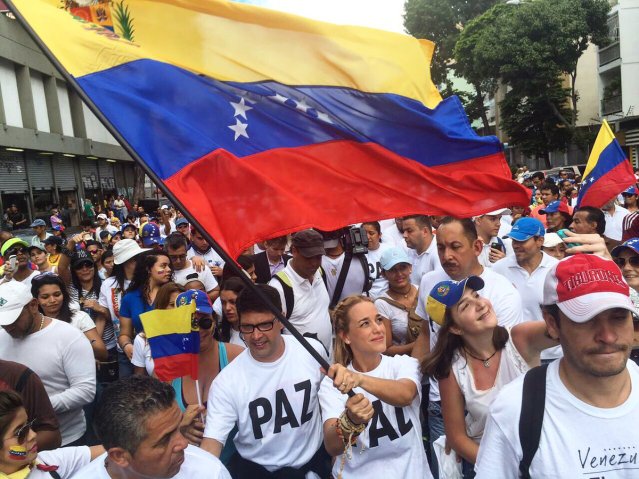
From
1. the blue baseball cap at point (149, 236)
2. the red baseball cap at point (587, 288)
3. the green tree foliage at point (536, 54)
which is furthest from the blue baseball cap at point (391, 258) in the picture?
the green tree foliage at point (536, 54)

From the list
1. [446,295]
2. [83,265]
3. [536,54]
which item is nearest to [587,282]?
[446,295]

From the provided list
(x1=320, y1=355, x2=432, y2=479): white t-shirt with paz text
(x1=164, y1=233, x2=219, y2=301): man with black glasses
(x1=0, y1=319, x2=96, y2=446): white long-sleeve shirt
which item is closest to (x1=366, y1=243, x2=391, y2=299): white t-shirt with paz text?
(x1=164, y1=233, x2=219, y2=301): man with black glasses

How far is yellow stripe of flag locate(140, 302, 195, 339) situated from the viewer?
3.40 metres

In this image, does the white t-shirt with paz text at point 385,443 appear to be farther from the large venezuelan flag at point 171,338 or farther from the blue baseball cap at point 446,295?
the large venezuelan flag at point 171,338

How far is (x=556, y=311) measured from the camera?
2.15m

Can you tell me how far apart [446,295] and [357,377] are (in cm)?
68

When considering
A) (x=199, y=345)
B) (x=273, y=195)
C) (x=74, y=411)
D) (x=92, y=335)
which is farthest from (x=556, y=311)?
(x=92, y=335)

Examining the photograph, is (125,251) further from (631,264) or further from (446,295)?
(631,264)

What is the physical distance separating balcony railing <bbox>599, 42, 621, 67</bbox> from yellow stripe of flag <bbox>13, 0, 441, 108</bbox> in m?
31.6

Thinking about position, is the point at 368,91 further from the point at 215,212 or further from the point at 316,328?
the point at 316,328

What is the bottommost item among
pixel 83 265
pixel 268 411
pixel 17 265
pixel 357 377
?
pixel 268 411

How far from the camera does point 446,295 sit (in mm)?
3045

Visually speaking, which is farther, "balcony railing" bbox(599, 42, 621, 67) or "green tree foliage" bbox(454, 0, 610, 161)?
"balcony railing" bbox(599, 42, 621, 67)

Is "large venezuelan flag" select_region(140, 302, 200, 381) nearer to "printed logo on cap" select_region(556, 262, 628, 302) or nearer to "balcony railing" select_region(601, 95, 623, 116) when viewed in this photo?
"printed logo on cap" select_region(556, 262, 628, 302)
